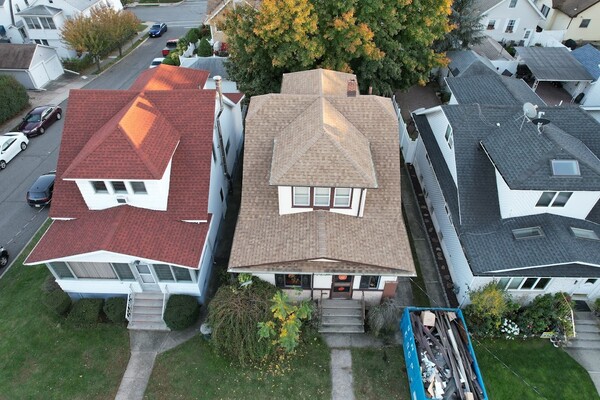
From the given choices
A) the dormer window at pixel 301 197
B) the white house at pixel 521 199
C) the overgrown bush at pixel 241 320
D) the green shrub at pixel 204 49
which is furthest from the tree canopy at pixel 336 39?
the overgrown bush at pixel 241 320

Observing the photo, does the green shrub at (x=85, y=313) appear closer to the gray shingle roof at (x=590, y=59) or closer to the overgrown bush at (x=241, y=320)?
the overgrown bush at (x=241, y=320)

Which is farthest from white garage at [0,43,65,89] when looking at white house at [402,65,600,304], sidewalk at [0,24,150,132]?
white house at [402,65,600,304]

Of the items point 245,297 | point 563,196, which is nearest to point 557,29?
point 563,196

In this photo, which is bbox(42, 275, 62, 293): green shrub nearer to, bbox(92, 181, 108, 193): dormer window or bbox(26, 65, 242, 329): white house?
bbox(26, 65, 242, 329): white house

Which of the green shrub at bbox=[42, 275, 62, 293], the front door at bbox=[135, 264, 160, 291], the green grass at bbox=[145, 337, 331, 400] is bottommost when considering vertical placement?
the green grass at bbox=[145, 337, 331, 400]

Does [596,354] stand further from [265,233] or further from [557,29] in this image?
[557,29]

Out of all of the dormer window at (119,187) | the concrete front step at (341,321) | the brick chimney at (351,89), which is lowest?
the concrete front step at (341,321)
